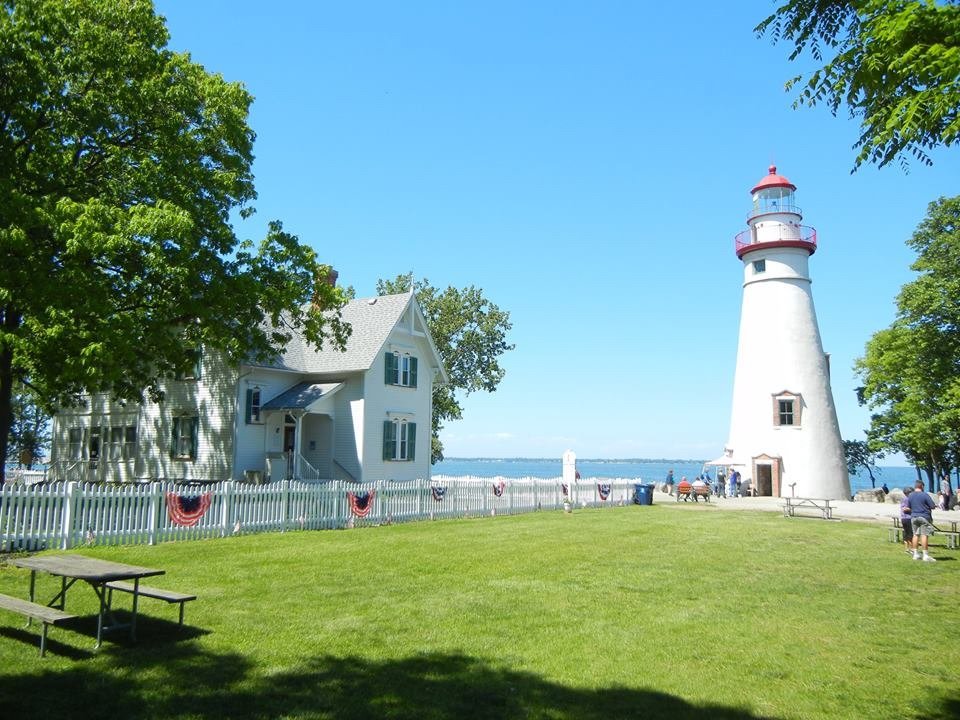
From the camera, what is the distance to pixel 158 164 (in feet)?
60.3

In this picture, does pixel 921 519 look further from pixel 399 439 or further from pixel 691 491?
pixel 399 439

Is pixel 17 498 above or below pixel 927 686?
above

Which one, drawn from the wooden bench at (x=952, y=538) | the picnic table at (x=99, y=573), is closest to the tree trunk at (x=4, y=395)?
the picnic table at (x=99, y=573)

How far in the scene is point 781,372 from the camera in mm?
38344

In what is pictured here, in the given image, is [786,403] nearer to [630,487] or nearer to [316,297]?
[630,487]

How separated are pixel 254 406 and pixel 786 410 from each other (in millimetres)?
26489

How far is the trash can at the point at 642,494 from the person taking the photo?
32875 mm

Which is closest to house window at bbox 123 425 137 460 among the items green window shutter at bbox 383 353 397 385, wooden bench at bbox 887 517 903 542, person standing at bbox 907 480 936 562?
green window shutter at bbox 383 353 397 385

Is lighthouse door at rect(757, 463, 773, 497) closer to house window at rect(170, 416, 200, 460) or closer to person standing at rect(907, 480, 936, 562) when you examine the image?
person standing at rect(907, 480, 936, 562)

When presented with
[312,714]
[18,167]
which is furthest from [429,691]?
[18,167]

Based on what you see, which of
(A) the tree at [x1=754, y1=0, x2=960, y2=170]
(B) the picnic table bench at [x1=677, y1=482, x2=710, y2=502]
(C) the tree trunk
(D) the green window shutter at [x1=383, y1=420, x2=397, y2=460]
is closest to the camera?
(A) the tree at [x1=754, y1=0, x2=960, y2=170]

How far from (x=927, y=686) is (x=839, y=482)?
3432cm

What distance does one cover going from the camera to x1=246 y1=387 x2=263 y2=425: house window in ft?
95.9

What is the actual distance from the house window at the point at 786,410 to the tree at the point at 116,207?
85.6ft
